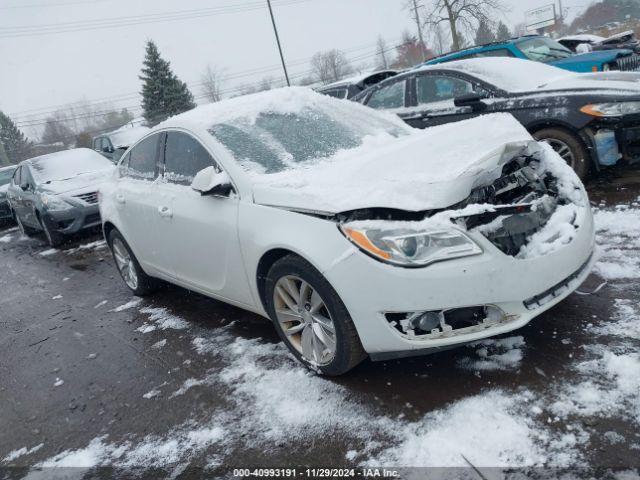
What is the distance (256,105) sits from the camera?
12.8 ft

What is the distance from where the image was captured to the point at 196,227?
353 cm

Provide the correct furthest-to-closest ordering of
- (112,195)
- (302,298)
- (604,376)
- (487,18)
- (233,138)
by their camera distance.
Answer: (487,18) < (112,195) < (233,138) < (302,298) < (604,376)

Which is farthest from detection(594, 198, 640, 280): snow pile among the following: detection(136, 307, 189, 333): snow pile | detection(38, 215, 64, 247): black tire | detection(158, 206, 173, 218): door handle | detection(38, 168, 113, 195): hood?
detection(38, 215, 64, 247): black tire

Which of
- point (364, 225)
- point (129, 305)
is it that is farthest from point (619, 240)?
point (129, 305)

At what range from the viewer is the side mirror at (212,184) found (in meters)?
3.20

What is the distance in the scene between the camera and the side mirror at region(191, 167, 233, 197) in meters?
3.20

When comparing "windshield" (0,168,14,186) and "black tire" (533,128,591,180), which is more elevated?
"windshield" (0,168,14,186)

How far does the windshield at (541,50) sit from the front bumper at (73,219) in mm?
7937

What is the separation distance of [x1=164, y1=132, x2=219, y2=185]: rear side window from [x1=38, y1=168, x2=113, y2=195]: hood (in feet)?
16.7

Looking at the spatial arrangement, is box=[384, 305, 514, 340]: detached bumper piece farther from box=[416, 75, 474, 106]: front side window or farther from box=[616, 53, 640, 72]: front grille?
box=[616, 53, 640, 72]: front grille

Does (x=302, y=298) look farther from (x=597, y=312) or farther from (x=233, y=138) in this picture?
(x=597, y=312)

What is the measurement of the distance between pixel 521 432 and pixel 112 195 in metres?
4.09

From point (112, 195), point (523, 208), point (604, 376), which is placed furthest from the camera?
point (112, 195)

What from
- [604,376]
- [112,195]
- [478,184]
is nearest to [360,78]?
[112,195]
